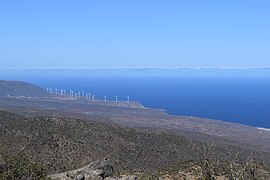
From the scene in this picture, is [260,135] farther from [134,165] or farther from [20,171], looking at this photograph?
[20,171]

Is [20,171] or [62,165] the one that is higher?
[20,171]

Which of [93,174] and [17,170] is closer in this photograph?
[17,170]

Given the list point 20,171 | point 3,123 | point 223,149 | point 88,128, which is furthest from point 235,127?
point 20,171

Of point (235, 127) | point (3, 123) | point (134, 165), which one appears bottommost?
point (235, 127)

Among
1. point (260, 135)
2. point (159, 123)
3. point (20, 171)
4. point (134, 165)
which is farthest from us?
point (159, 123)

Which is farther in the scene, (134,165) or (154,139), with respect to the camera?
(154,139)

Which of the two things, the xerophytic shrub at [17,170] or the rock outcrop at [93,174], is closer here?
the xerophytic shrub at [17,170]

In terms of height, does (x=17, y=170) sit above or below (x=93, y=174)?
above

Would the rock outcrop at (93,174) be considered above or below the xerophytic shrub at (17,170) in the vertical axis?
below

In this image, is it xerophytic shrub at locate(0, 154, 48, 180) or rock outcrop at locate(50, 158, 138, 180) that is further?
rock outcrop at locate(50, 158, 138, 180)

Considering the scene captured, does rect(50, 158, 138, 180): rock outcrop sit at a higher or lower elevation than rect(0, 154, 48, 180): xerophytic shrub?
lower

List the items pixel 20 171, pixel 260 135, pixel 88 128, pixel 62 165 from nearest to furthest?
1. pixel 20 171
2. pixel 62 165
3. pixel 88 128
4. pixel 260 135
